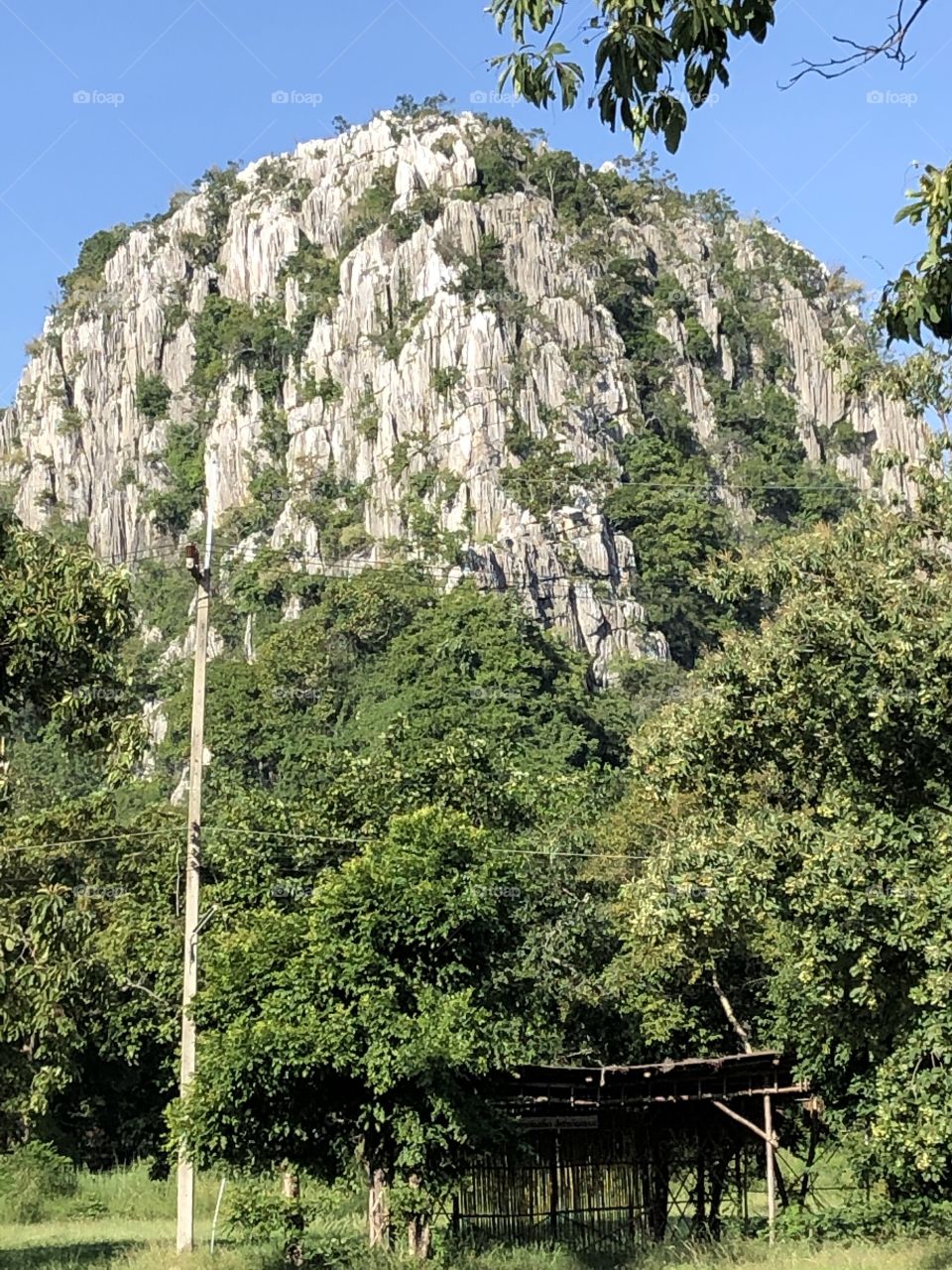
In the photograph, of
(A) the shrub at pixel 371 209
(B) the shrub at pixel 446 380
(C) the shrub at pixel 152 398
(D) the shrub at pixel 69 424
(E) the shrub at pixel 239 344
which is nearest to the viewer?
(B) the shrub at pixel 446 380

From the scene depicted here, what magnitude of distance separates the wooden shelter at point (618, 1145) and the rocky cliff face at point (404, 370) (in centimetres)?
7875

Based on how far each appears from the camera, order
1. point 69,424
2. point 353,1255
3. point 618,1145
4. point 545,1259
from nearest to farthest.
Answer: point 353,1255 → point 545,1259 → point 618,1145 → point 69,424

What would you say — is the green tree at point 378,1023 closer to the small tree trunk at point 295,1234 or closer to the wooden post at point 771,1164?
the small tree trunk at point 295,1234

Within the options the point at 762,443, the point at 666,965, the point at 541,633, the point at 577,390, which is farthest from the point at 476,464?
the point at 666,965

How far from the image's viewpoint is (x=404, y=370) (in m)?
128

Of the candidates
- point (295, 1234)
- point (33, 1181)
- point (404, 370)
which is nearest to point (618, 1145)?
point (295, 1234)

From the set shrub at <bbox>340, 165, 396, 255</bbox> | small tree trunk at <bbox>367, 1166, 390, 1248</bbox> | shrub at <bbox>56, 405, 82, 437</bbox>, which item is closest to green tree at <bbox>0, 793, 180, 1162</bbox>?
small tree trunk at <bbox>367, 1166, 390, 1248</bbox>

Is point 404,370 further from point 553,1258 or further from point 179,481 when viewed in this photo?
point 553,1258

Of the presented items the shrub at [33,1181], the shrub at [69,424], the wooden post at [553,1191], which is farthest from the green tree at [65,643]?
the shrub at [69,424]

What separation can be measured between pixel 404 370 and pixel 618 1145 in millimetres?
106432

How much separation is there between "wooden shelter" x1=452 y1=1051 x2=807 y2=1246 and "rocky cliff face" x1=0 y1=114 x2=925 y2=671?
78.8 m

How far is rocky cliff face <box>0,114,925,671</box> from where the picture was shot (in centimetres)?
11594

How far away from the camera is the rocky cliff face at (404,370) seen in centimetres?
11594

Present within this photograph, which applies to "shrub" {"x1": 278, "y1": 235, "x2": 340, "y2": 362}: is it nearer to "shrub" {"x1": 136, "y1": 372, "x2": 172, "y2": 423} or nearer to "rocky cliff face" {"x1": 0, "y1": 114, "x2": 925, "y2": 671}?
"rocky cliff face" {"x1": 0, "y1": 114, "x2": 925, "y2": 671}
